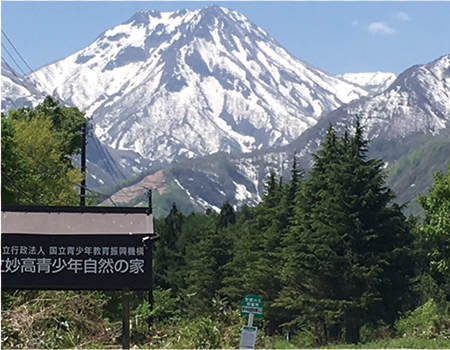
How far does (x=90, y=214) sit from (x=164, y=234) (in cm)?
7384

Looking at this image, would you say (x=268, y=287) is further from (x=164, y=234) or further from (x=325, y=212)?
(x=164, y=234)

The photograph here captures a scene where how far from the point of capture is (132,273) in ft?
70.4

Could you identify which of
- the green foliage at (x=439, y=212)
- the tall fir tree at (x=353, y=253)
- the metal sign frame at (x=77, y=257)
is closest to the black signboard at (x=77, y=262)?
the metal sign frame at (x=77, y=257)

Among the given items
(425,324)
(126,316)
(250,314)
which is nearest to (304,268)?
(425,324)

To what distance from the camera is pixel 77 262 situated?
21625 mm

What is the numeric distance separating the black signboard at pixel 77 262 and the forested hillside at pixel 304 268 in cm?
292

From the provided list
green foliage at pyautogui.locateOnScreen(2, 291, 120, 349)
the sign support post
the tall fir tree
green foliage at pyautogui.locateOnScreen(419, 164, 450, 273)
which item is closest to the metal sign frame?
the sign support post

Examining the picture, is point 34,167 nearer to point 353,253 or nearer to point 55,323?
point 353,253

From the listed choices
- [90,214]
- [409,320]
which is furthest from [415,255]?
[90,214]

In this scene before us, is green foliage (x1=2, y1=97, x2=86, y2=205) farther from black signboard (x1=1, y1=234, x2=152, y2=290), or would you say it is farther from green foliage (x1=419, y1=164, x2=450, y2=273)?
black signboard (x1=1, y1=234, x2=152, y2=290)

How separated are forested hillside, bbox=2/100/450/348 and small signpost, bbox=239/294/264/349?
726cm

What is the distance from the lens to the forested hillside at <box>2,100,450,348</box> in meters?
28.5

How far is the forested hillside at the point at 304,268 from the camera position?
2850 cm

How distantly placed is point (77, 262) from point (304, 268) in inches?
994
